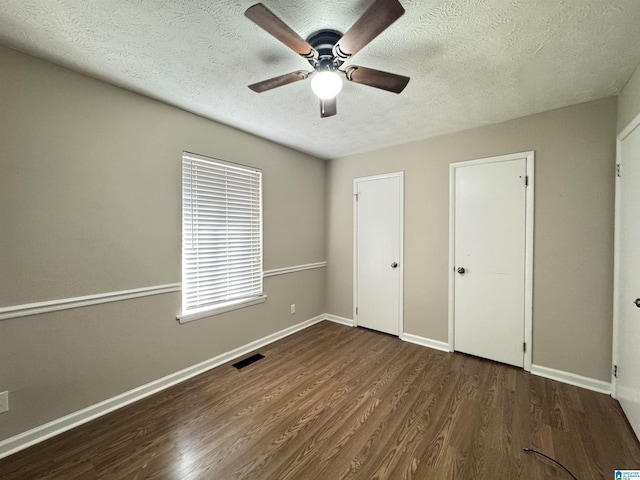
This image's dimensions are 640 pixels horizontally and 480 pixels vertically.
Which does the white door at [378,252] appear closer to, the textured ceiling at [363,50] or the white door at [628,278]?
the textured ceiling at [363,50]

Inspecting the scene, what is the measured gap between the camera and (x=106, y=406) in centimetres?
199

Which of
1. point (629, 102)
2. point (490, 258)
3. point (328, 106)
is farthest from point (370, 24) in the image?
point (490, 258)

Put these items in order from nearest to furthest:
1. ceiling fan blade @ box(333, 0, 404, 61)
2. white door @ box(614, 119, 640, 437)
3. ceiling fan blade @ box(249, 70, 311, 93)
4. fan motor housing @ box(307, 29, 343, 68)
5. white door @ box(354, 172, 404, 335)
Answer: ceiling fan blade @ box(333, 0, 404, 61) < fan motor housing @ box(307, 29, 343, 68) < ceiling fan blade @ box(249, 70, 311, 93) < white door @ box(614, 119, 640, 437) < white door @ box(354, 172, 404, 335)

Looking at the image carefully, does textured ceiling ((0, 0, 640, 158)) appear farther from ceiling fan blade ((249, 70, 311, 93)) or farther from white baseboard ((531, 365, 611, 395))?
white baseboard ((531, 365, 611, 395))

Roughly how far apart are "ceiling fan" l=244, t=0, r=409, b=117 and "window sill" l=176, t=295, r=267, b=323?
203 cm

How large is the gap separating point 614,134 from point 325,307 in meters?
3.62

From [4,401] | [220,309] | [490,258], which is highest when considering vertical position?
[490,258]

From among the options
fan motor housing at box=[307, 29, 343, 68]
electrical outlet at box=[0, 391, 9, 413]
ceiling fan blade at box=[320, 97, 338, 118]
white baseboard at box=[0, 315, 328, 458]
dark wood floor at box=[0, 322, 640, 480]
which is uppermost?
fan motor housing at box=[307, 29, 343, 68]

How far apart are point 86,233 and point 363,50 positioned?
7.52ft

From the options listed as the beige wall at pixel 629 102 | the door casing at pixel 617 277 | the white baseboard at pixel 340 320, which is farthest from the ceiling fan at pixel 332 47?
the white baseboard at pixel 340 320

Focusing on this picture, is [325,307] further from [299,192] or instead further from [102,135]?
[102,135]

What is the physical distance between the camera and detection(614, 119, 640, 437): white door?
5.76ft

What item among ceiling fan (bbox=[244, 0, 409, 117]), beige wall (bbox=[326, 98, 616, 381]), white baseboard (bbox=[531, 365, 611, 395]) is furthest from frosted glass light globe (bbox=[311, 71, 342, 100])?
white baseboard (bbox=[531, 365, 611, 395])

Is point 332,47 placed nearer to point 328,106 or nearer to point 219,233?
point 328,106
